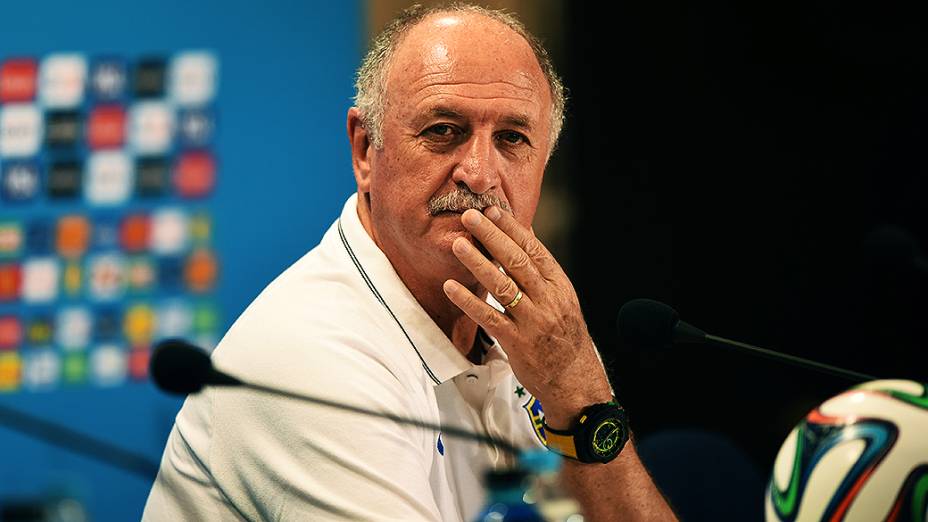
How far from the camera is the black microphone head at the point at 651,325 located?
1616mm

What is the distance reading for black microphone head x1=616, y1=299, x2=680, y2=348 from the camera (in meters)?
1.62

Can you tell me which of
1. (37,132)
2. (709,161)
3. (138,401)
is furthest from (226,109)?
(709,161)

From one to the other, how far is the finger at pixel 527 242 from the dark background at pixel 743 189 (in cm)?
174

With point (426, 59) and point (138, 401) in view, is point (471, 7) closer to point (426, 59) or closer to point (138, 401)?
point (426, 59)

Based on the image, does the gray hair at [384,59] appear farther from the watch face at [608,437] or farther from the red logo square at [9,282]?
the red logo square at [9,282]

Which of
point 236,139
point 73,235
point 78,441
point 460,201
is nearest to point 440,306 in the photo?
point 460,201

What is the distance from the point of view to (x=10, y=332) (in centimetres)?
363

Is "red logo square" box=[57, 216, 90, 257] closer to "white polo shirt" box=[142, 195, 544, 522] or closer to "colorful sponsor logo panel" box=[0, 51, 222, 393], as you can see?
"colorful sponsor logo panel" box=[0, 51, 222, 393]

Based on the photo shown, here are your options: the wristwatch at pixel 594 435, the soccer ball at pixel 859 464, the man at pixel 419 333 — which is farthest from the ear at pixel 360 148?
the soccer ball at pixel 859 464

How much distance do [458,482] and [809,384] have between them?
2112 mm

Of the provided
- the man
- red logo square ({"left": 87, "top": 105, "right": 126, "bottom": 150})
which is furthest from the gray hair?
red logo square ({"left": 87, "top": 105, "right": 126, "bottom": 150})

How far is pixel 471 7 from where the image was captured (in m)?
1.99

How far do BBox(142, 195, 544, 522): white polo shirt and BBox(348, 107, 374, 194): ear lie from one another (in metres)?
0.05

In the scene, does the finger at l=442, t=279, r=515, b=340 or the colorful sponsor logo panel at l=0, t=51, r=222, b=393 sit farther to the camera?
the colorful sponsor logo panel at l=0, t=51, r=222, b=393
